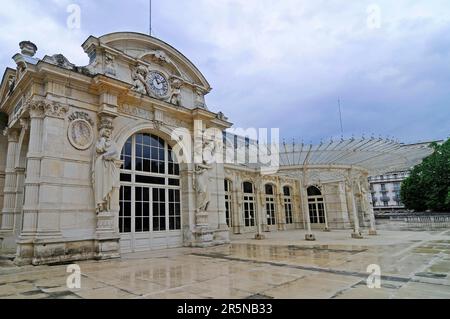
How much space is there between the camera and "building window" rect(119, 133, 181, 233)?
9188 millimetres

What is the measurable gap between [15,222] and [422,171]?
3156 centimetres

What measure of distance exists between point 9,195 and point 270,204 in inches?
623

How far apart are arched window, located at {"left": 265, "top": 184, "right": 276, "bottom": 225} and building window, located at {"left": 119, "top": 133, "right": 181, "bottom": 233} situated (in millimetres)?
10944

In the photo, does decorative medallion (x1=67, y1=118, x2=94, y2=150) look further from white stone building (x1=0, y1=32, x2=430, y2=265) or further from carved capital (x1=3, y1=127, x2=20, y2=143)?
carved capital (x1=3, y1=127, x2=20, y2=143)

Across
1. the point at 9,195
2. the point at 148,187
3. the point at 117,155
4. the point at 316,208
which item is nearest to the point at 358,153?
the point at 148,187

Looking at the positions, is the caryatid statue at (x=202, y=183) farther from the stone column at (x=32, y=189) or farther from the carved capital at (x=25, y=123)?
the carved capital at (x=25, y=123)

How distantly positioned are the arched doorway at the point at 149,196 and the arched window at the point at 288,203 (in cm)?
1311

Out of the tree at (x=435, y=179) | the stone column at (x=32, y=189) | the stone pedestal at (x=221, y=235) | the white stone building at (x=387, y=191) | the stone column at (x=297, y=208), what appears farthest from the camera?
the white stone building at (x=387, y=191)

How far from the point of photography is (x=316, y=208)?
2222cm

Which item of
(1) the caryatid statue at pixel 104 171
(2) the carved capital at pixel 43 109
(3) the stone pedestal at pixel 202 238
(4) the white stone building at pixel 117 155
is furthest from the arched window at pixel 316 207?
(2) the carved capital at pixel 43 109

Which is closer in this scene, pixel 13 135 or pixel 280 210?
pixel 13 135

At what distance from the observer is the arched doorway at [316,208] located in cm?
2188

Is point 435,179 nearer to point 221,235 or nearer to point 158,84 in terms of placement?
point 221,235
